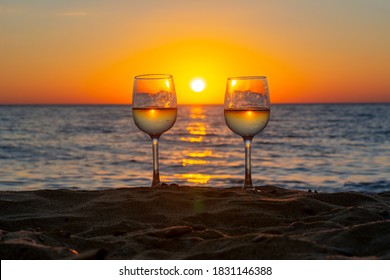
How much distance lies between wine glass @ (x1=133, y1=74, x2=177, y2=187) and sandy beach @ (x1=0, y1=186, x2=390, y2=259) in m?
0.52

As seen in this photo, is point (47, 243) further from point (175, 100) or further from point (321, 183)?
point (321, 183)

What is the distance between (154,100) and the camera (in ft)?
13.1

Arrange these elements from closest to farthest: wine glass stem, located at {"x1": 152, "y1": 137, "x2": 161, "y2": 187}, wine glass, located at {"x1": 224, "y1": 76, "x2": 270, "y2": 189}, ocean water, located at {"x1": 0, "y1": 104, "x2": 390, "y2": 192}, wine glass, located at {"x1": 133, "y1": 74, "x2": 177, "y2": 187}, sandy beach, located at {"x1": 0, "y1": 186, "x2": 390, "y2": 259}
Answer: sandy beach, located at {"x1": 0, "y1": 186, "x2": 390, "y2": 259}
wine glass, located at {"x1": 224, "y1": 76, "x2": 270, "y2": 189}
wine glass, located at {"x1": 133, "y1": 74, "x2": 177, "y2": 187}
wine glass stem, located at {"x1": 152, "y1": 137, "x2": 161, "y2": 187}
ocean water, located at {"x1": 0, "y1": 104, "x2": 390, "y2": 192}

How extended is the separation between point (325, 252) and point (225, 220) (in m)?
1.07

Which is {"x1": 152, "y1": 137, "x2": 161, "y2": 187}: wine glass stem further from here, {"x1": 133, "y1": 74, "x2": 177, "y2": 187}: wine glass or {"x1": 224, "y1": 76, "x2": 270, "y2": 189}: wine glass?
{"x1": 224, "y1": 76, "x2": 270, "y2": 189}: wine glass

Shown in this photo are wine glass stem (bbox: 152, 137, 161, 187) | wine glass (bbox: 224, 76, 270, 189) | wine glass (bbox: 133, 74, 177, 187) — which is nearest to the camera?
wine glass (bbox: 224, 76, 270, 189)

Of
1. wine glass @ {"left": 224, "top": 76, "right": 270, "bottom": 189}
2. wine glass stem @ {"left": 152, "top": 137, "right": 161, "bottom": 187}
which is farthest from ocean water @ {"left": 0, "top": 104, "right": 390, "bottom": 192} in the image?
wine glass @ {"left": 224, "top": 76, "right": 270, "bottom": 189}

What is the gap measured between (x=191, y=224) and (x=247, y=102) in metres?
1.08

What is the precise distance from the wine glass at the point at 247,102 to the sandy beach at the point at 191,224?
53cm

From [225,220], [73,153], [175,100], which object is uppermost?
[175,100]

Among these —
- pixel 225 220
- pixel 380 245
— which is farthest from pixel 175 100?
pixel 380 245

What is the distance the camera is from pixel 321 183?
419 inches

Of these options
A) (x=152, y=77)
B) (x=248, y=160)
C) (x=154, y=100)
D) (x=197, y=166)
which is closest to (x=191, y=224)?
(x=248, y=160)

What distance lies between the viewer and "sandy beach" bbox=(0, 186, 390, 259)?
2342 millimetres
